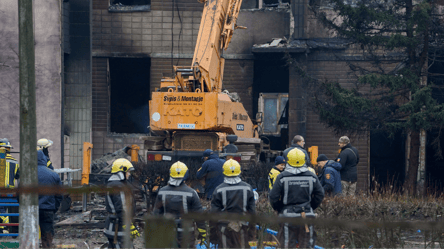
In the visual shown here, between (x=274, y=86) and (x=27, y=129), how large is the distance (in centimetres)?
1263

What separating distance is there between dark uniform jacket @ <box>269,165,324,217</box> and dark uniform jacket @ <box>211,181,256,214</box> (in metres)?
0.29

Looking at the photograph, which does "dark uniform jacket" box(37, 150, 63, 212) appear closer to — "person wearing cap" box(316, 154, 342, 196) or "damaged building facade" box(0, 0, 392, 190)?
"person wearing cap" box(316, 154, 342, 196)

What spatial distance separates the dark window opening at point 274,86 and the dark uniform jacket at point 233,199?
11924 millimetres

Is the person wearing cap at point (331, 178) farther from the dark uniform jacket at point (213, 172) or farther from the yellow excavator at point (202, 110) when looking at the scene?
the yellow excavator at point (202, 110)

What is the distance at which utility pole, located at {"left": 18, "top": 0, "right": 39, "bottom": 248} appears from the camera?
694cm

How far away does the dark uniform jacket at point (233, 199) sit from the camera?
263 inches

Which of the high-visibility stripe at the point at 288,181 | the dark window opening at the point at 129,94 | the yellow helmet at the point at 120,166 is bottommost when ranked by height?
the high-visibility stripe at the point at 288,181

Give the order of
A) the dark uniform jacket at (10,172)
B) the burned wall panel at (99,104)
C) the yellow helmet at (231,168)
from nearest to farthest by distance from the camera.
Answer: the yellow helmet at (231,168)
the dark uniform jacket at (10,172)
the burned wall panel at (99,104)

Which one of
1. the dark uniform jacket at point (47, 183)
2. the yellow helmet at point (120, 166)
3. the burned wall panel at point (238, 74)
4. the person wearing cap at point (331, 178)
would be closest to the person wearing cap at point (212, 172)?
the person wearing cap at point (331, 178)

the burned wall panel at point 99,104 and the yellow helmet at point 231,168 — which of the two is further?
the burned wall panel at point 99,104

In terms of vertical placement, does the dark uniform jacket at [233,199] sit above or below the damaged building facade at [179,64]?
below

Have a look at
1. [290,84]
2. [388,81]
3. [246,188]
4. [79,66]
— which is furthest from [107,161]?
[246,188]

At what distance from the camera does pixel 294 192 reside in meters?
6.59

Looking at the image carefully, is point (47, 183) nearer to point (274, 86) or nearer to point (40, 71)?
point (40, 71)
